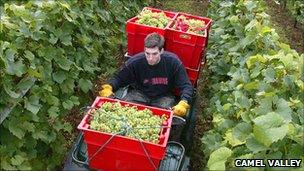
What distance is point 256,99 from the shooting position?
→ 4301mm

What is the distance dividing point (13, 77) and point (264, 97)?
96.4 inches

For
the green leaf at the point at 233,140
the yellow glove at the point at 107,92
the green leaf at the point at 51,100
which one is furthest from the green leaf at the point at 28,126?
the green leaf at the point at 233,140

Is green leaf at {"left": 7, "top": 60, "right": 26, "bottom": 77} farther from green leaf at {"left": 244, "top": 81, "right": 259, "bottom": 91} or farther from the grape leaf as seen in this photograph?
green leaf at {"left": 244, "top": 81, "right": 259, "bottom": 91}

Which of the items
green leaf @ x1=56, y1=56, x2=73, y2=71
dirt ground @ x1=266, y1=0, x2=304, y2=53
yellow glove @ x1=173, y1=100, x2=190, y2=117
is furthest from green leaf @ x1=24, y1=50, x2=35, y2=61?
dirt ground @ x1=266, y1=0, x2=304, y2=53

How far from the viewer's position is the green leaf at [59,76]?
209 inches

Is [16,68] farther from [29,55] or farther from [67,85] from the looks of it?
[67,85]

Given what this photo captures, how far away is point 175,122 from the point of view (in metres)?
4.94

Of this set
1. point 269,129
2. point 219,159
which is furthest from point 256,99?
point 269,129

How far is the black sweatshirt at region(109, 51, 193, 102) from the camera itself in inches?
231

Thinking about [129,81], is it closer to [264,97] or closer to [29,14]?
[29,14]

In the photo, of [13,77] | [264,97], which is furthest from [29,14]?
[264,97]

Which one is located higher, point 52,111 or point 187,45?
point 187,45

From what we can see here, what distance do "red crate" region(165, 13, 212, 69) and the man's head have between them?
812 millimetres

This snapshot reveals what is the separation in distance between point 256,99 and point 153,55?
173cm
